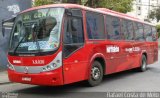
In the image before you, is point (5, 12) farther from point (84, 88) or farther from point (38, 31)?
point (84, 88)

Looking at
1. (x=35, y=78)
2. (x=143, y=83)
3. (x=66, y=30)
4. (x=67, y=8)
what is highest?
(x=67, y=8)

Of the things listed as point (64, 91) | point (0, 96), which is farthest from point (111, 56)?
point (0, 96)

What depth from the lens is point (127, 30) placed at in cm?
1476

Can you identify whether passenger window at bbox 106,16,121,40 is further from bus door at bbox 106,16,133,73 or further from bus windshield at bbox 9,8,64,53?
bus windshield at bbox 9,8,64,53

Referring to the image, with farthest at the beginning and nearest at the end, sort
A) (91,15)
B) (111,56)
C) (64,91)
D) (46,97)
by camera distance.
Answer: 1. (111,56)
2. (91,15)
3. (64,91)
4. (46,97)

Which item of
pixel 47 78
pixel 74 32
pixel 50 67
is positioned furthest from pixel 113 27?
pixel 47 78

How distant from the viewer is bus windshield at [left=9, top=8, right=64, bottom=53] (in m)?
10.1

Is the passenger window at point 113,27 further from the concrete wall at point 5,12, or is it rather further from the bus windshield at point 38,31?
the concrete wall at point 5,12

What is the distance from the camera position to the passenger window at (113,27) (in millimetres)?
12902

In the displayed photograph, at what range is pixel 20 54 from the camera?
10.5 meters

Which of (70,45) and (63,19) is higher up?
(63,19)

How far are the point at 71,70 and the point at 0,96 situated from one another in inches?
87.6

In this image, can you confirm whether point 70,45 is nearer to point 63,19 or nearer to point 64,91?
point 63,19

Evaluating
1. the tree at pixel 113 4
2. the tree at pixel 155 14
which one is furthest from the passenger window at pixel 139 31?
the tree at pixel 155 14
